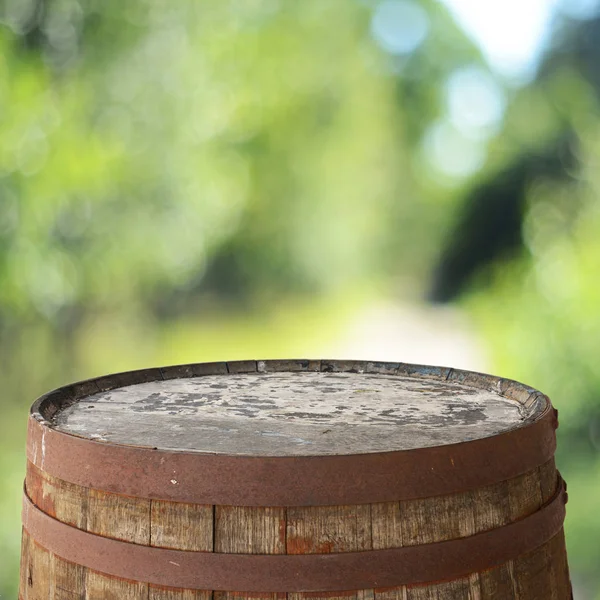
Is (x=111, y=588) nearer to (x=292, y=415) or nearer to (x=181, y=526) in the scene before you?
(x=181, y=526)

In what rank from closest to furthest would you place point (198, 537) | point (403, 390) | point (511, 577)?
point (198, 537) < point (511, 577) < point (403, 390)

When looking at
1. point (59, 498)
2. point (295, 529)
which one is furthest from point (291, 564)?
point (59, 498)

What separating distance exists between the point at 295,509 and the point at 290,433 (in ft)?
0.85

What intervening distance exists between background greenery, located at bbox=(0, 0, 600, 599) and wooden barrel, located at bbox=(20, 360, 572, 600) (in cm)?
451

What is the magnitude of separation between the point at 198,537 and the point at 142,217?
5089 millimetres

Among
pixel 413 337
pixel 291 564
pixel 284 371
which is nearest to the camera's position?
pixel 291 564

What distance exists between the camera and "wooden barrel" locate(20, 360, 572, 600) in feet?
3.86

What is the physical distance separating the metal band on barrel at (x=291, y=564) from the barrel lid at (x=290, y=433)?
0.26ft

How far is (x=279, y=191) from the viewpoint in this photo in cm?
630

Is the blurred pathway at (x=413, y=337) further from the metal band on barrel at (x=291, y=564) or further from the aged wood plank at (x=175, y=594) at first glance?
the aged wood plank at (x=175, y=594)

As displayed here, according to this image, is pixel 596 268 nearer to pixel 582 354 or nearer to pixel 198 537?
pixel 582 354

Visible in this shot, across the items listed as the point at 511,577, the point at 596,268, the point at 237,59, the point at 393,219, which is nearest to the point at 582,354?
the point at 596,268

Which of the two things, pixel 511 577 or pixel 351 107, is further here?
pixel 351 107

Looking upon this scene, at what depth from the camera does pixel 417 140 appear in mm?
6277
